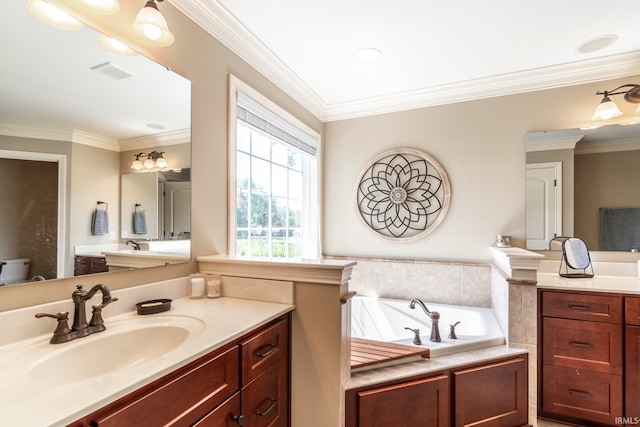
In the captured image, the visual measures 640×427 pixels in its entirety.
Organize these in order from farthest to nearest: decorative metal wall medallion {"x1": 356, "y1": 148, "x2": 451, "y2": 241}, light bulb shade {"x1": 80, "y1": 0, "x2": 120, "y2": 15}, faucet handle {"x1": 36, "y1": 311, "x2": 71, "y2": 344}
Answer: decorative metal wall medallion {"x1": 356, "y1": 148, "x2": 451, "y2": 241}
light bulb shade {"x1": 80, "y1": 0, "x2": 120, "y2": 15}
faucet handle {"x1": 36, "y1": 311, "x2": 71, "y2": 344}

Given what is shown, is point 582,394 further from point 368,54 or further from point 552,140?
point 368,54

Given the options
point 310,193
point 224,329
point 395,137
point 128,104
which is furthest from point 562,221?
point 128,104

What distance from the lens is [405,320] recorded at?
2.68m

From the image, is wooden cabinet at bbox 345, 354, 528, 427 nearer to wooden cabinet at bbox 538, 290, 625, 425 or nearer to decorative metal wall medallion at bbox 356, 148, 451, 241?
wooden cabinet at bbox 538, 290, 625, 425

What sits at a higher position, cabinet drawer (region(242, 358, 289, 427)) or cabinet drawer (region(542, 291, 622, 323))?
cabinet drawer (region(542, 291, 622, 323))

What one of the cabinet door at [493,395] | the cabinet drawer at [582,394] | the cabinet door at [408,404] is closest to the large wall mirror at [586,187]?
the cabinet drawer at [582,394]

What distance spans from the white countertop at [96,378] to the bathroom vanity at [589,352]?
189 cm

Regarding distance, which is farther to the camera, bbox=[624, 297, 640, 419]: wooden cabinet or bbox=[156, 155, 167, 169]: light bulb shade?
bbox=[624, 297, 640, 419]: wooden cabinet

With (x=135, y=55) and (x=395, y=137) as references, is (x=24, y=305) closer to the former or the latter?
(x=135, y=55)

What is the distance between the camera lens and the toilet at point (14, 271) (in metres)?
1.02

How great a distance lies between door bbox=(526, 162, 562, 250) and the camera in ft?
8.26

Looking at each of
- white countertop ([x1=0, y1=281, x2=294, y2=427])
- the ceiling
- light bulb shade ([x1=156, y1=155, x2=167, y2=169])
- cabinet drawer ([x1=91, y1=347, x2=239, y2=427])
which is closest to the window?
the ceiling

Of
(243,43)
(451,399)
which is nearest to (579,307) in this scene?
(451,399)

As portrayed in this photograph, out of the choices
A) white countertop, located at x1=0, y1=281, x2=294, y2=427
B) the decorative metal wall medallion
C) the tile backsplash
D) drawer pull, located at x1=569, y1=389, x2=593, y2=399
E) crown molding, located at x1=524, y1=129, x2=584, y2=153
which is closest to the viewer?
white countertop, located at x1=0, y1=281, x2=294, y2=427
